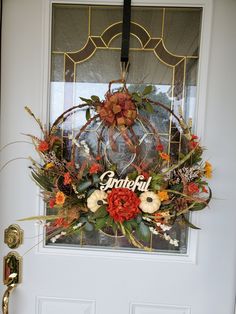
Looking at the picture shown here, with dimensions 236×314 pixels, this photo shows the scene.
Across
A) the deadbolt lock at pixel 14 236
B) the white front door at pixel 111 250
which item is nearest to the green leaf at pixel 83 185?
the white front door at pixel 111 250

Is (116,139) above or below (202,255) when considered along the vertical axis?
above

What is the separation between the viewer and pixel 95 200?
0.81 meters

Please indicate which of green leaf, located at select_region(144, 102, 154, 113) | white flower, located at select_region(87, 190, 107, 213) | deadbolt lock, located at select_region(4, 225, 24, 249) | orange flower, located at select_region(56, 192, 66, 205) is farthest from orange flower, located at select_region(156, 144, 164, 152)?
deadbolt lock, located at select_region(4, 225, 24, 249)

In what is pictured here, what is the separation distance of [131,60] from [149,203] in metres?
0.49

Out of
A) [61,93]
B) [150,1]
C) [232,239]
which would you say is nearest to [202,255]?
[232,239]

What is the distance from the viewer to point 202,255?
36.7 inches

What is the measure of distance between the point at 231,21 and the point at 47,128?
723 mm

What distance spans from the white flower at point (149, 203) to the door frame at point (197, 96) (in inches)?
7.8

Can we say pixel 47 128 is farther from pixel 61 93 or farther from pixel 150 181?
pixel 150 181

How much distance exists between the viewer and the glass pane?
2.93ft

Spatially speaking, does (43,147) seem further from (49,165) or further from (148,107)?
(148,107)

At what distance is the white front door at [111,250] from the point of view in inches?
34.8

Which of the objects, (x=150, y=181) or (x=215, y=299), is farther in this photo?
(x=215, y=299)

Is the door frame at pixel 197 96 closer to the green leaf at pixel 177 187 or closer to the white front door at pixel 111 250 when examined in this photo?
the white front door at pixel 111 250
